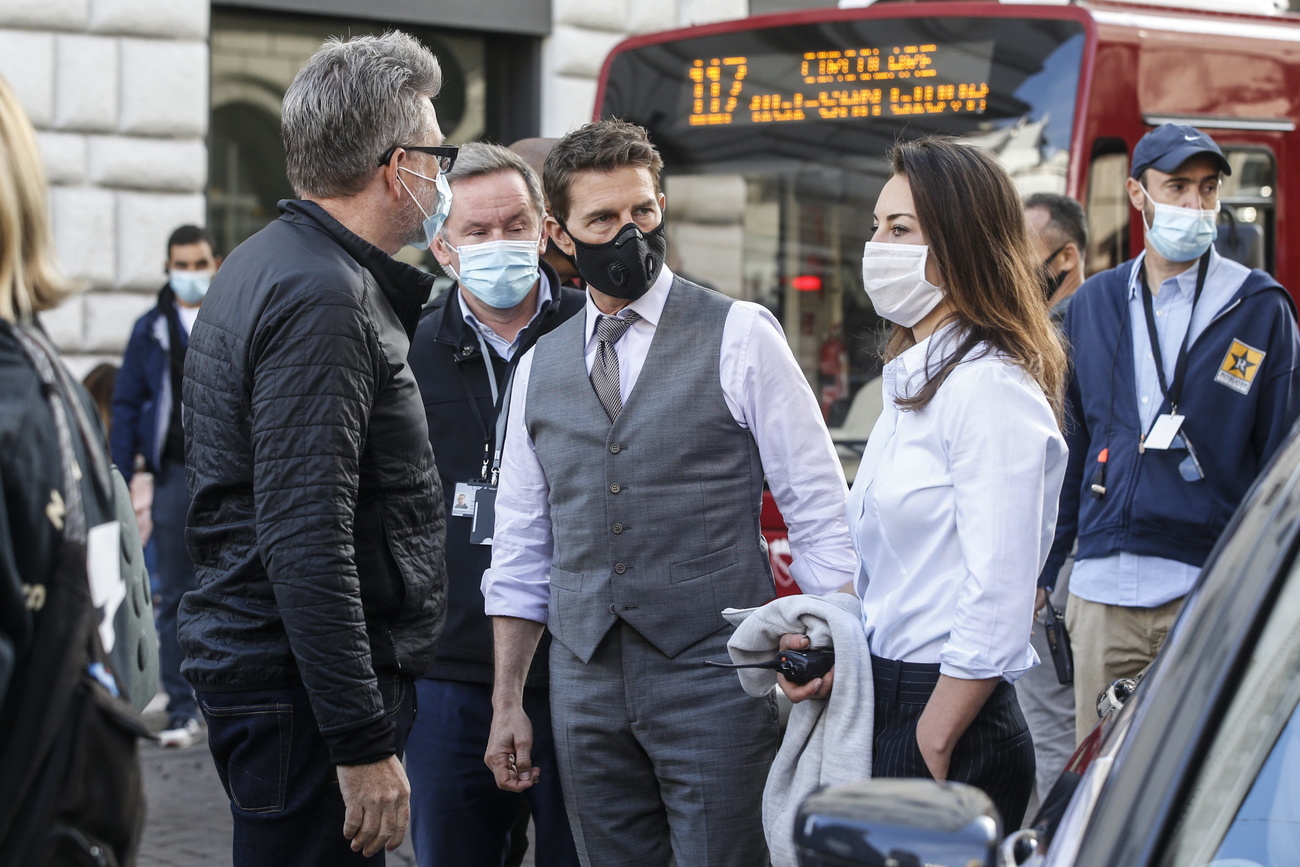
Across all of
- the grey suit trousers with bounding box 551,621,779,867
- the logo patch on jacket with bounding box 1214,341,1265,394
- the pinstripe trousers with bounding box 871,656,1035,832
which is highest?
the logo patch on jacket with bounding box 1214,341,1265,394

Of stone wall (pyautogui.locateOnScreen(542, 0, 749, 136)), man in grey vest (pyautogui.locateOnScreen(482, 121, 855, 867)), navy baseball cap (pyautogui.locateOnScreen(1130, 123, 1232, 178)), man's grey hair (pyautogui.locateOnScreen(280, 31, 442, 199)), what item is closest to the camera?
man's grey hair (pyautogui.locateOnScreen(280, 31, 442, 199))

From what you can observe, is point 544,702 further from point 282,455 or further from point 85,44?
point 85,44

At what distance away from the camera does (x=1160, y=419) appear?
4250mm

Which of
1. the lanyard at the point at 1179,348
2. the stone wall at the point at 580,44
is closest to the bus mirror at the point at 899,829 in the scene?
the lanyard at the point at 1179,348

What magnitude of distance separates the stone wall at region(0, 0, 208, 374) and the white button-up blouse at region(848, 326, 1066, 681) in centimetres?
696

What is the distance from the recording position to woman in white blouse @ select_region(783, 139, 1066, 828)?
2.52 meters

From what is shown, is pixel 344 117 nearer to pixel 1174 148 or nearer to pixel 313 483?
pixel 313 483

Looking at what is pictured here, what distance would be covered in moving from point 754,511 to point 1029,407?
2.47 feet

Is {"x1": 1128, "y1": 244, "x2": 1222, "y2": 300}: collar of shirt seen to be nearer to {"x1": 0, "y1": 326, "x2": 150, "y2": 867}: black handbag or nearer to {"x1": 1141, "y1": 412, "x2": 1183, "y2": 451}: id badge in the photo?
{"x1": 1141, "y1": 412, "x2": 1183, "y2": 451}: id badge

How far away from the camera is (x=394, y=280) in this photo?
297cm

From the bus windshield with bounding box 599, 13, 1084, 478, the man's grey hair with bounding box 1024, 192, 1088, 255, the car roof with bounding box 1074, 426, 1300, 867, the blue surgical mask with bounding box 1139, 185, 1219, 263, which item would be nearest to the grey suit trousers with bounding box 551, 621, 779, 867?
the car roof with bounding box 1074, 426, 1300, 867

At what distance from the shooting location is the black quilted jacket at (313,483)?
264 cm

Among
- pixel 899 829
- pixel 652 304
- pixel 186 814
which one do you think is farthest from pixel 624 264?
pixel 186 814

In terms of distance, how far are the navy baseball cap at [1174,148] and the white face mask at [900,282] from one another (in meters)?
2.11
